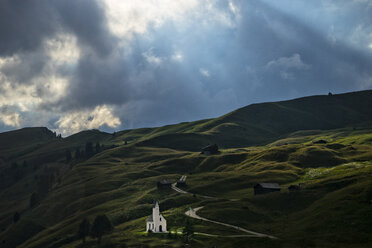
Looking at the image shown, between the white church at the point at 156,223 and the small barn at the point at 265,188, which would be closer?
the white church at the point at 156,223

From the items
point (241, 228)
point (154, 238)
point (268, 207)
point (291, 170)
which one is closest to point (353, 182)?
point (268, 207)

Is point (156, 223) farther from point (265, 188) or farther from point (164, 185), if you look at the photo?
point (164, 185)

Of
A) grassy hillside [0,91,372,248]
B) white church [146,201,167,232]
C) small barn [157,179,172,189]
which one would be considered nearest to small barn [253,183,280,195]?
grassy hillside [0,91,372,248]

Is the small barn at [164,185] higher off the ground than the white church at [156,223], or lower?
higher

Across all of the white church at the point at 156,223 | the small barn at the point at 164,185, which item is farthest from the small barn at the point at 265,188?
the small barn at the point at 164,185

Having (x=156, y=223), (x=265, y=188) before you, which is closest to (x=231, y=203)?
(x=265, y=188)

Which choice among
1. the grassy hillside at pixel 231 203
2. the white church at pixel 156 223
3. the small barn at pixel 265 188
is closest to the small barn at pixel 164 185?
the grassy hillside at pixel 231 203

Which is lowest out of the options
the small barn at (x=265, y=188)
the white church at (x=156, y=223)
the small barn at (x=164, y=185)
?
the white church at (x=156, y=223)

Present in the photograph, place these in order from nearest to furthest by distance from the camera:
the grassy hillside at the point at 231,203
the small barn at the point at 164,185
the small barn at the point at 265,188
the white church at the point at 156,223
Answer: the grassy hillside at the point at 231,203 → the white church at the point at 156,223 → the small barn at the point at 265,188 → the small barn at the point at 164,185

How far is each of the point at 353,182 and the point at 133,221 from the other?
66277 millimetres

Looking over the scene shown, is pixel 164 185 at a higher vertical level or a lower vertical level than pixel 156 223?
higher

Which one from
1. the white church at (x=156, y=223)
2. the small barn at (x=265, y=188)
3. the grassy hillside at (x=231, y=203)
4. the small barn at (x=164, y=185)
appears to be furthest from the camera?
the small barn at (x=164, y=185)

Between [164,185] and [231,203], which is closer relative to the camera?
[231,203]

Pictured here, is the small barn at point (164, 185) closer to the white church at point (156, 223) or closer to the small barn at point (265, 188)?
the small barn at point (265, 188)
